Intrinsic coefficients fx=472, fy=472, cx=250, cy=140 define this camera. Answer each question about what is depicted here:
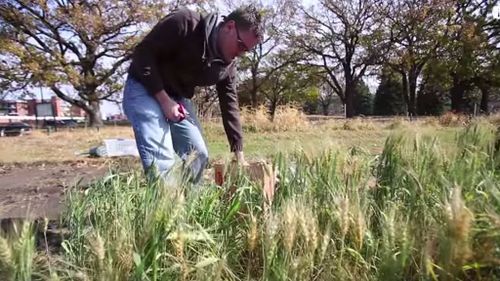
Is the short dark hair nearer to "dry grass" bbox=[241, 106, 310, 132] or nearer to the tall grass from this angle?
the tall grass

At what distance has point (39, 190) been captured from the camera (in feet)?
17.6

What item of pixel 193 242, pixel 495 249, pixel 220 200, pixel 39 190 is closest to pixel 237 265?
pixel 193 242

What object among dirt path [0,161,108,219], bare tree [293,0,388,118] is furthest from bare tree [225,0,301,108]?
dirt path [0,161,108,219]

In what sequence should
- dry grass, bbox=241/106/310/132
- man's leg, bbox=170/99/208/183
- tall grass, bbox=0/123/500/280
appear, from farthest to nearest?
dry grass, bbox=241/106/310/132 → man's leg, bbox=170/99/208/183 → tall grass, bbox=0/123/500/280

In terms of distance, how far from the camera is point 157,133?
2.78 meters

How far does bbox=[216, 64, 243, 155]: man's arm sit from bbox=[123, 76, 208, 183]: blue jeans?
23cm

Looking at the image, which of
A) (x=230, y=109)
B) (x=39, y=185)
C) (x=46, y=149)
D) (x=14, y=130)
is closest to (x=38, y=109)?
(x=14, y=130)

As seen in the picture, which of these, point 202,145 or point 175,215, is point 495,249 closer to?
point 175,215

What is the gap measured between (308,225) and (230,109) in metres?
1.86

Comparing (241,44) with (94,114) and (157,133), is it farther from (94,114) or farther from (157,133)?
(94,114)

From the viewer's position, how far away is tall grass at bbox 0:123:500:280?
1385 mm

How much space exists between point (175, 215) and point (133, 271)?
10.3 inches

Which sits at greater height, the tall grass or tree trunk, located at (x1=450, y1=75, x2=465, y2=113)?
tree trunk, located at (x1=450, y1=75, x2=465, y2=113)

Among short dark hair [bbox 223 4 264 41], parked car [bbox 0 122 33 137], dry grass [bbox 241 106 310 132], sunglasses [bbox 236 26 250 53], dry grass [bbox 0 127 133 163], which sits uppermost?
short dark hair [bbox 223 4 264 41]
